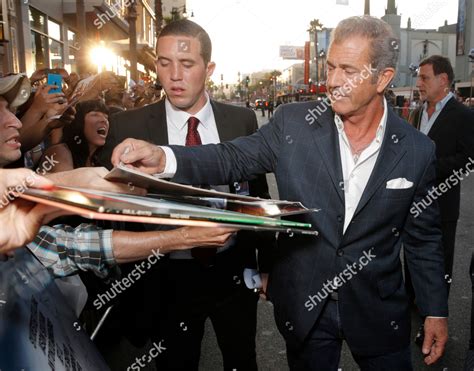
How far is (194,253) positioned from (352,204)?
0.85 meters

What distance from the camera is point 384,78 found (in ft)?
7.57

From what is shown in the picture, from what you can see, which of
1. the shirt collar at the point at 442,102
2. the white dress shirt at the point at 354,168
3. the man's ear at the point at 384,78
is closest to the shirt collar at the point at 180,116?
the white dress shirt at the point at 354,168

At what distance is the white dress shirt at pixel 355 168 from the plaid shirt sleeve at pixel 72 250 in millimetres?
1103

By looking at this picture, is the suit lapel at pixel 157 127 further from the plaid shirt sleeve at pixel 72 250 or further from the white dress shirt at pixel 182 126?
the plaid shirt sleeve at pixel 72 250

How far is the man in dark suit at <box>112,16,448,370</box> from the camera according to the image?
2172 millimetres

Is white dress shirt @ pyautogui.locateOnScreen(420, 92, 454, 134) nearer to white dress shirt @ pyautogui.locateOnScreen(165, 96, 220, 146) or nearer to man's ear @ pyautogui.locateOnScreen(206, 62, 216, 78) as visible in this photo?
man's ear @ pyautogui.locateOnScreen(206, 62, 216, 78)

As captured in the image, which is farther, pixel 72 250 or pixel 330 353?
pixel 330 353

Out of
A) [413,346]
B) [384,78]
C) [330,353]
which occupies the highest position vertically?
[384,78]

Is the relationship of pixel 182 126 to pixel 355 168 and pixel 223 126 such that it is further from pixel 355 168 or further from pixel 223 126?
pixel 355 168

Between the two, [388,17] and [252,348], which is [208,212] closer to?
[252,348]

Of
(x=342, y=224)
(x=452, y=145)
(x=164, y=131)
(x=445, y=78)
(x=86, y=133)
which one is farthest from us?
(x=445, y=78)

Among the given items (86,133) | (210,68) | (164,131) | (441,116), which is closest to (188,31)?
(210,68)

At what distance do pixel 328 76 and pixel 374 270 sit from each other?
3.13 feet

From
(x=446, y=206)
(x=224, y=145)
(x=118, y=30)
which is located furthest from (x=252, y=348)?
(x=118, y=30)
